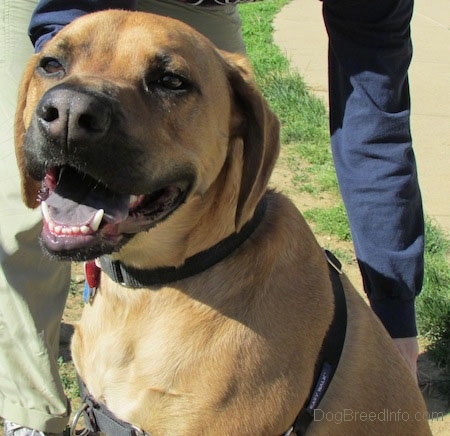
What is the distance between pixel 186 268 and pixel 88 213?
0.45m

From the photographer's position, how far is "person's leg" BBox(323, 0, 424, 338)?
120 inches

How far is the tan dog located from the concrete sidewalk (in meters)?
2.89

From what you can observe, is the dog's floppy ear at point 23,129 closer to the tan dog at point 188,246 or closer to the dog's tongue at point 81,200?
the tan dog at point 188,246

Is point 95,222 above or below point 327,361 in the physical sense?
above

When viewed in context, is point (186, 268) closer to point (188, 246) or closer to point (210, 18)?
point (188, 246)

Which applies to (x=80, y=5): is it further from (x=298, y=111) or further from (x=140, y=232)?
(x=298, y=111)

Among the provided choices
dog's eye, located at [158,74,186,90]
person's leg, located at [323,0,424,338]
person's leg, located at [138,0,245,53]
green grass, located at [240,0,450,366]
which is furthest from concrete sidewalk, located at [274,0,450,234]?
dog's eye, located at [158,74,186,90]

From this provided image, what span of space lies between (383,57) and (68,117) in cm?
146

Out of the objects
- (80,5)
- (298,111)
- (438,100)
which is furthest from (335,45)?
(438,100)

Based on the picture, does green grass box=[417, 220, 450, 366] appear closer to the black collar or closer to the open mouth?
the black collar

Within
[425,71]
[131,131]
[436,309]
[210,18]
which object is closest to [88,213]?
[131,131]

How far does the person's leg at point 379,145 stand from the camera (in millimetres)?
3049

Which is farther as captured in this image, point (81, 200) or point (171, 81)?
point (171, 81)

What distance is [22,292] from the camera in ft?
9.98
